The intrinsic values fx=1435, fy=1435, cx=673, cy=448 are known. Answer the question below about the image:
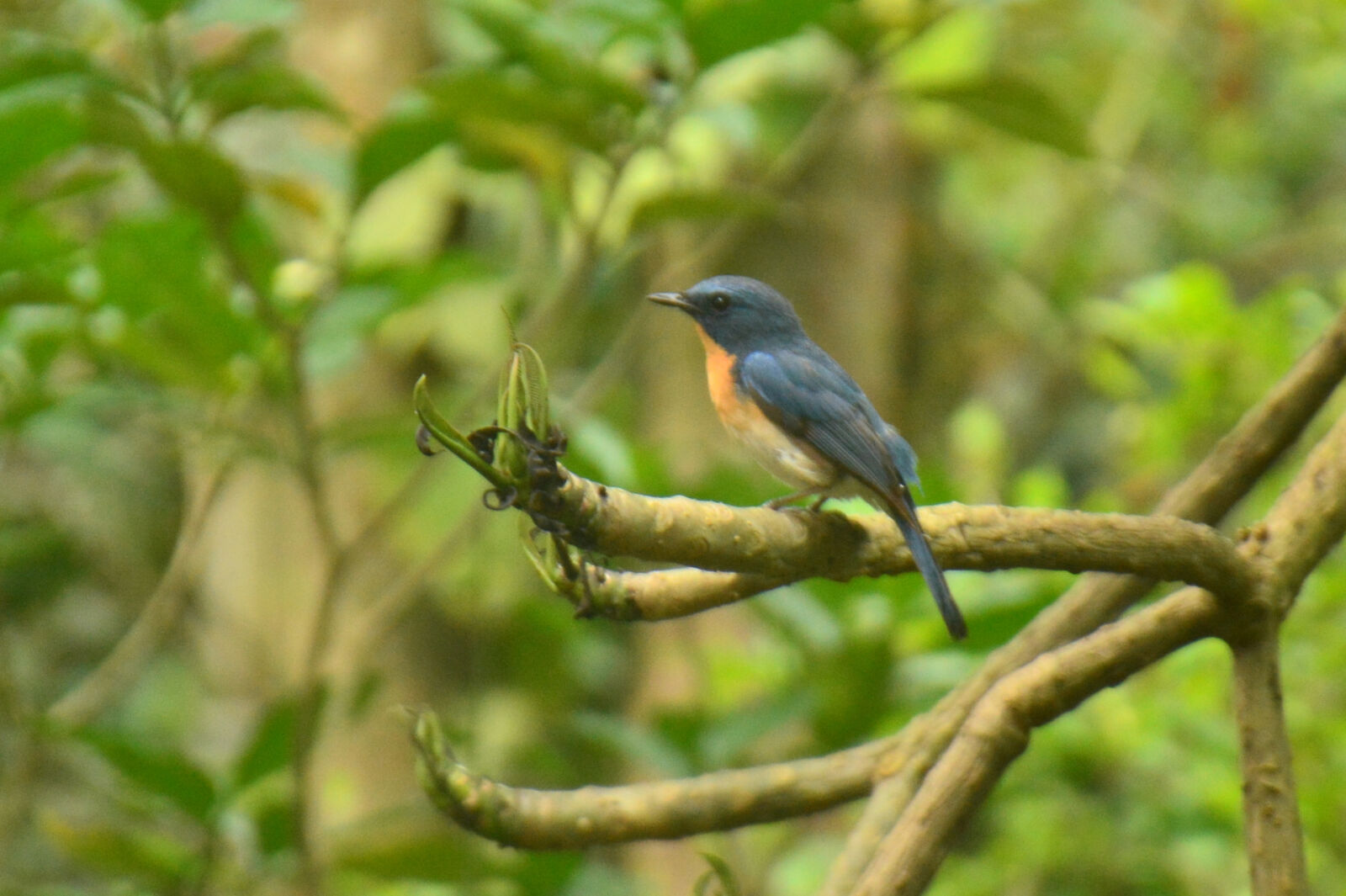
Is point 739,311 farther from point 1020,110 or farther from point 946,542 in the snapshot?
point 946,542

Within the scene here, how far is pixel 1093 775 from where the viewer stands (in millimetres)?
4605

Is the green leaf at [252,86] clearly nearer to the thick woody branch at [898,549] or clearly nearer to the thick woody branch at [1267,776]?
the thick woody branch at [898,549]

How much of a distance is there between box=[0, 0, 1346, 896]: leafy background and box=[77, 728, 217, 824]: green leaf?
0.01 metres

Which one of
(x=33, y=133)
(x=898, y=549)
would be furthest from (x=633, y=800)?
(x=33, y=133)

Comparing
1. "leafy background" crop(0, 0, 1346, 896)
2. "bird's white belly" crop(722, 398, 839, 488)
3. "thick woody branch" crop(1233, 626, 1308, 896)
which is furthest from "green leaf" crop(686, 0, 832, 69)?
"thick woody branch" crop(1233, 626, 1308, 896)

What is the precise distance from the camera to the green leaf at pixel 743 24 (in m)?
2.74

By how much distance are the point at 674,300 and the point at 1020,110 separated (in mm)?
950

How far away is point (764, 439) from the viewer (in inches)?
107

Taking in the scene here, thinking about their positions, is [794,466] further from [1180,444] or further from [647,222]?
[1180,444]

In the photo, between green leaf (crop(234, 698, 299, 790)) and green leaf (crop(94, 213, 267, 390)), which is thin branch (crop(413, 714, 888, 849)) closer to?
green leaf (crop(234, 698, 299, 790))

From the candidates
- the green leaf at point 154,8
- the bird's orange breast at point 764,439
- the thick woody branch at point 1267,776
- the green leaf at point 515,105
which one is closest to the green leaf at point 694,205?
the green leaf at point 515,105

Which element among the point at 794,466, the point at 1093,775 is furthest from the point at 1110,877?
the point at 794,466

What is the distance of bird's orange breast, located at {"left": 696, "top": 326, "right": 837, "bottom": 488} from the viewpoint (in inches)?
104

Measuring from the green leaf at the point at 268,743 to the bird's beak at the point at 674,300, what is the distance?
125 cm
